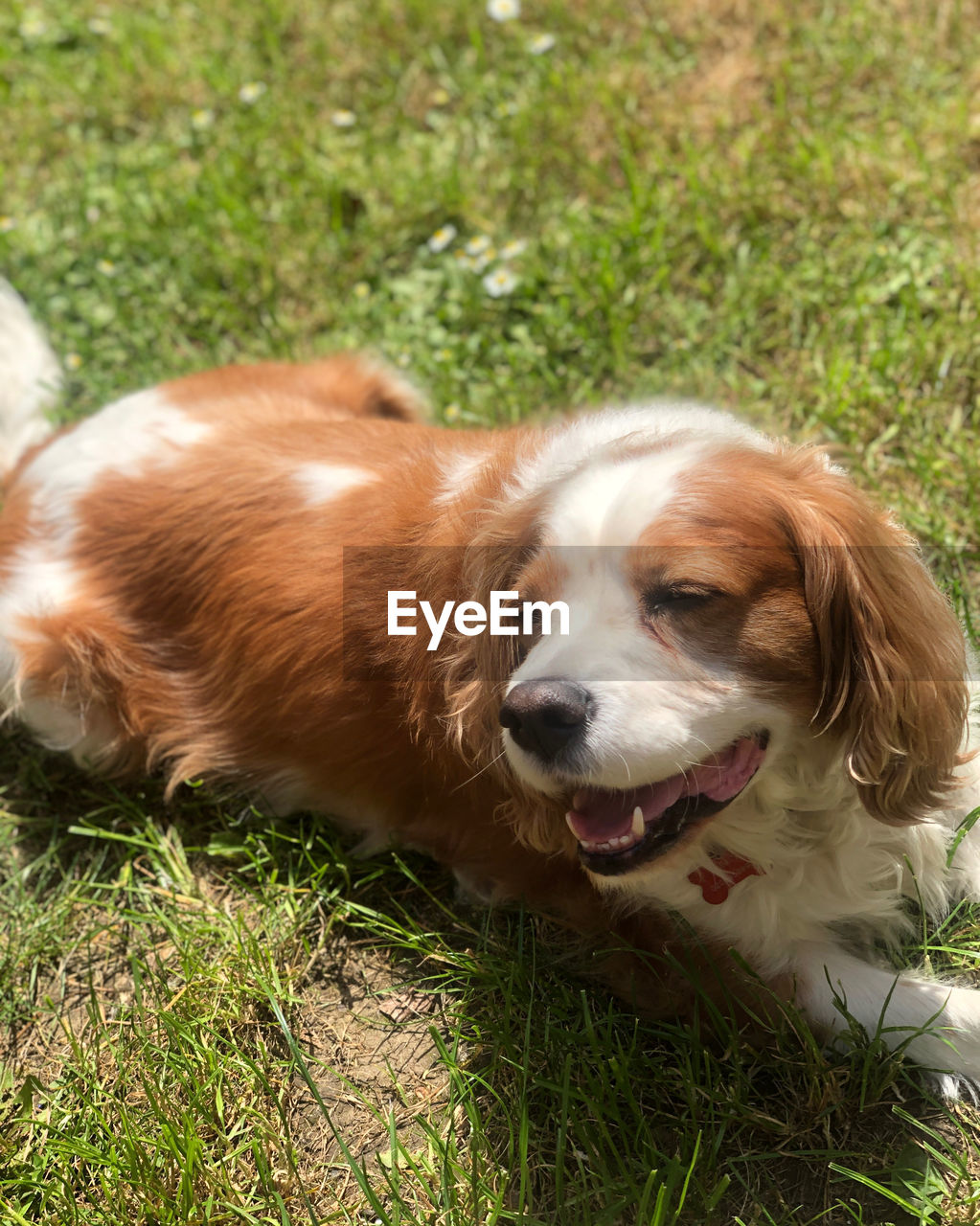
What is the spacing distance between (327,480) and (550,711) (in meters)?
1.27

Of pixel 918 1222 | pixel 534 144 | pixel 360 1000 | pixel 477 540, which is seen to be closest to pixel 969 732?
pixel 918 1222

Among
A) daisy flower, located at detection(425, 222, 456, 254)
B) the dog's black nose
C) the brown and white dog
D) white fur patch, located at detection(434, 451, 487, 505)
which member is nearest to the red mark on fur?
the brown and white dog

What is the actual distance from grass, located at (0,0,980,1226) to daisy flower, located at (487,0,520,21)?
0.05 m

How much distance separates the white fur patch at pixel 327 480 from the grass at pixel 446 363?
3.33ft

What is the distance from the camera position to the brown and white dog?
243 centimetres

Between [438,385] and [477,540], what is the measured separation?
1951 millimetres

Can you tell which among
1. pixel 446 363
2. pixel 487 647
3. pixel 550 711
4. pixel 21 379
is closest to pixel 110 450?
pixel 21 379

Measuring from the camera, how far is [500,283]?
4738mm

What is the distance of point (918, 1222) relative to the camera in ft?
8.57

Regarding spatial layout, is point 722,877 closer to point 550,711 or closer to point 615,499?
point 550,711

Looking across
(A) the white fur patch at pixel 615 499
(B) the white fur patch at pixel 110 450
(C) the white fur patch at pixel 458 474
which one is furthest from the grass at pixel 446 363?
(A) the white fur patch at pixel 615 499

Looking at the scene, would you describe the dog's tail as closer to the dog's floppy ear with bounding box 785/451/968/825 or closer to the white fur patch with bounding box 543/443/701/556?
the white fur patch with bounding box 543/443/701/556

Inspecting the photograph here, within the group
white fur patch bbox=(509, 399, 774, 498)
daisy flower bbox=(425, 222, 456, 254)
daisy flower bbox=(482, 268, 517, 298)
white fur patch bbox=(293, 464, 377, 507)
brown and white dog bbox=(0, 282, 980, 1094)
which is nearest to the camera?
brown and white dog bbox=(0, 282, 980, 1094)

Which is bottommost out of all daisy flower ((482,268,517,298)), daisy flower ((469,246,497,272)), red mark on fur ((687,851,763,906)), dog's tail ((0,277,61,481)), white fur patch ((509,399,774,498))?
red mark on fur ((687,851,763,906))
